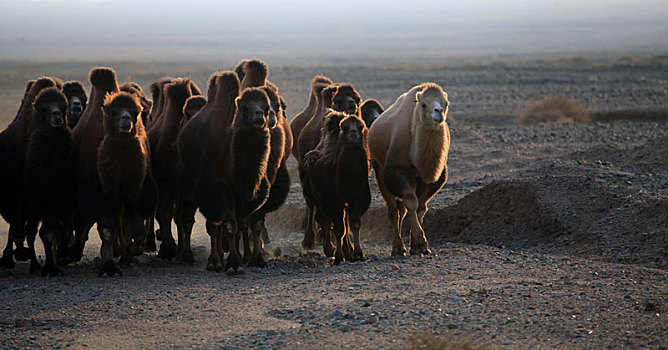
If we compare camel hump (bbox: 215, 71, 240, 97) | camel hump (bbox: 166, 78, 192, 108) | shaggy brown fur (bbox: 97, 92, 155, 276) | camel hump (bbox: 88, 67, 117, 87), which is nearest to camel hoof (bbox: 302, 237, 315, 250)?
camel hump (bbox: 166, 78, 192, 108)

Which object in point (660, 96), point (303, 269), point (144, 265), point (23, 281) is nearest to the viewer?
point (23, 281)

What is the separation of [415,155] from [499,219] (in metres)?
2.09

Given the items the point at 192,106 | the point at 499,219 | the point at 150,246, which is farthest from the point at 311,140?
the point at 499,219

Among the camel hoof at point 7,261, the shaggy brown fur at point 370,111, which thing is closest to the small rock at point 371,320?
the camel hoof at point 7,261

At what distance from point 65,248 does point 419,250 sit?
464 cm

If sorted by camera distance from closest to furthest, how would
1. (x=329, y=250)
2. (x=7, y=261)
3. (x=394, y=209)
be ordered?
1. (x=7, y=261)
2. (x=329, y=250)
3. (x=394, y=209)

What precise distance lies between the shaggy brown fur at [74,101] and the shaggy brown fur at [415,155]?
4.21 metres

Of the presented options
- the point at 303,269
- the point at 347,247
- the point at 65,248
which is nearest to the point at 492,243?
the point at 347,247

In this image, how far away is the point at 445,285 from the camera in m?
8.59

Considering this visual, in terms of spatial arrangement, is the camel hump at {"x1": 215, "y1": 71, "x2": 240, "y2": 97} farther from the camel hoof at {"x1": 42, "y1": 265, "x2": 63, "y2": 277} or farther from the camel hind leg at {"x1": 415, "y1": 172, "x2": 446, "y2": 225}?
the camel hoof at {"x1": 42, "y1": 265, "x2": 63, "y2": 277}

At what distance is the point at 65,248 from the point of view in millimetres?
11055

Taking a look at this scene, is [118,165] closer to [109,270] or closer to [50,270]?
[109,270]

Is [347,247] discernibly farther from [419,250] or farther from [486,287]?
[486,287]

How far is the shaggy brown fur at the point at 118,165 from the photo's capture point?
977 cm
